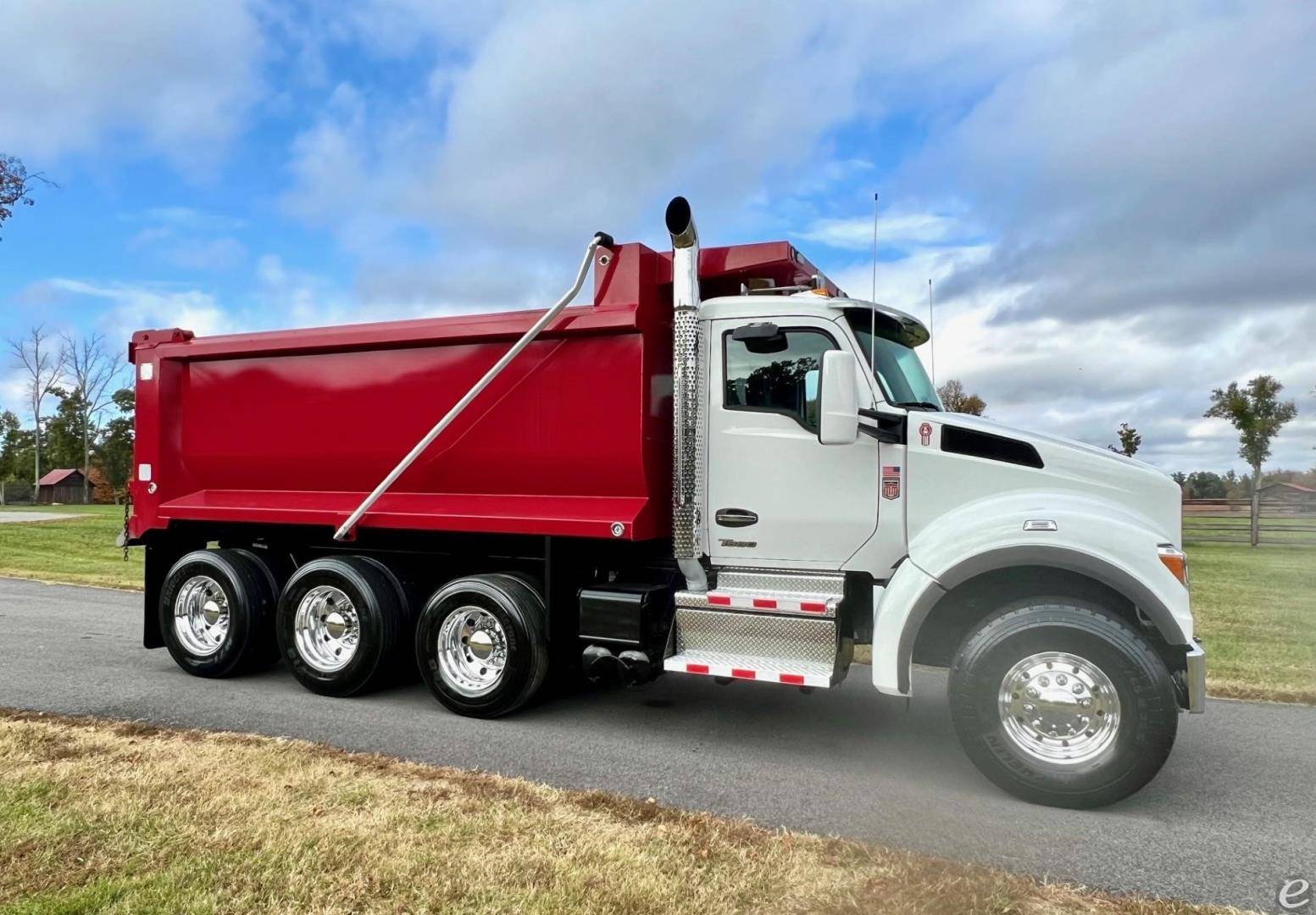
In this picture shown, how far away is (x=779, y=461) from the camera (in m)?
5.61

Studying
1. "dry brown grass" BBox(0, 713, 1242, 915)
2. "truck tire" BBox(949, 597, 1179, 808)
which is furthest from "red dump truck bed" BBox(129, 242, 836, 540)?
"truck tire" BBox(949, 597, 1179, 808)

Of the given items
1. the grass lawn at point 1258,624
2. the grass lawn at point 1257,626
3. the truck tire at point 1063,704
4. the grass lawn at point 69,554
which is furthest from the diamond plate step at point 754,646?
the grass lawn at point 69,554

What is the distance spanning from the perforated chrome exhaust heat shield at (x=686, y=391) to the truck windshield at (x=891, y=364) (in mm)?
957

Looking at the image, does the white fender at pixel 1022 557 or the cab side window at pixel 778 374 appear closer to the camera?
the white fender at pixel 1022 557

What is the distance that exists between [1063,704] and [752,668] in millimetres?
1671

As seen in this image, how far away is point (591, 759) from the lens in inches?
205

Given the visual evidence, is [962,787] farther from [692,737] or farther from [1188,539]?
[1188,539]

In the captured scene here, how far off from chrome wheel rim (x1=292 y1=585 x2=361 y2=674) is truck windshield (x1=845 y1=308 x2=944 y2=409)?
4024 millimetres

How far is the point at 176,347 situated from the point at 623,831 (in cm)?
570

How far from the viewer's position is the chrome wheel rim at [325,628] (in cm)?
670

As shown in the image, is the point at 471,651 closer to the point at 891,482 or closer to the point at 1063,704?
the point at 891,482

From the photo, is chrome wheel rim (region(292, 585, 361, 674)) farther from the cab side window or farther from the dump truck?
the cab side window

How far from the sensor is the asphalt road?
159 inches

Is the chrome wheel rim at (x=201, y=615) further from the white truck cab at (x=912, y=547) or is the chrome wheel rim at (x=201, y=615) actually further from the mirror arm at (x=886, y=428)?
the mirror arm at (x=886, y=428)
